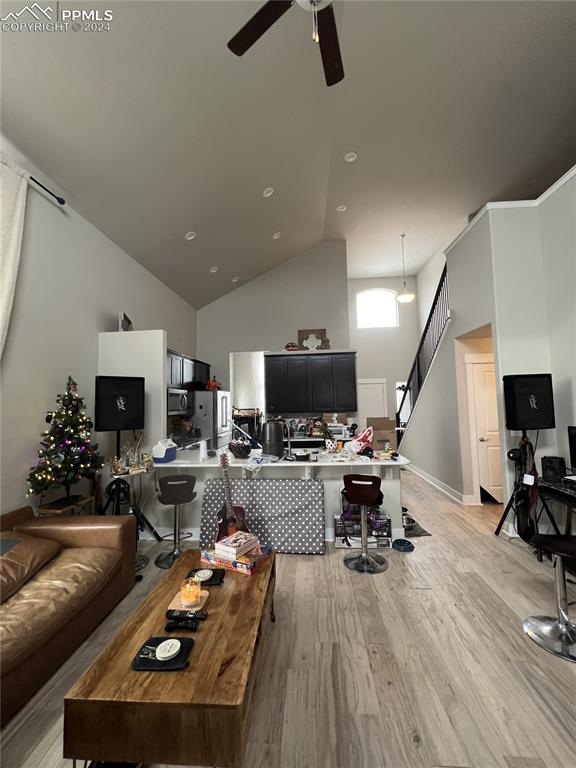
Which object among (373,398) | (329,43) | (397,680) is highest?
(329,43)

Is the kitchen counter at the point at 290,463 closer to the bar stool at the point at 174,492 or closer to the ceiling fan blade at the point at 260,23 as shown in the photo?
the bar stool at the point at 174,492

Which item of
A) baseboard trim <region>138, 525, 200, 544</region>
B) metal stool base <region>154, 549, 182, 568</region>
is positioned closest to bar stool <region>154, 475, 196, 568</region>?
metal stool base <region>154, 549, 182, 568</region>

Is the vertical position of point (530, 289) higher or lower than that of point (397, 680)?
higher

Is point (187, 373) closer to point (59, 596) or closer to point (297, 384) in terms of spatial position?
point (297, 384)

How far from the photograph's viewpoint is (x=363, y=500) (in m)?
2.74

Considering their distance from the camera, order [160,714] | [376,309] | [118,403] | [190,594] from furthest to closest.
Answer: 1. [376,309]
2. [118,403]
3. [190,594]
4. [160,714]

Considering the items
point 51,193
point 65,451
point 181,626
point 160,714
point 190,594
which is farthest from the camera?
point 51,193

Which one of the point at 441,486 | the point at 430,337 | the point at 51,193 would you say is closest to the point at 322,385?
the point at 430,337

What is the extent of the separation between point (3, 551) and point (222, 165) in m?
4.16

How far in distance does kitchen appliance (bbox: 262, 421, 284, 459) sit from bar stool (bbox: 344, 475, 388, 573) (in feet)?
2.98

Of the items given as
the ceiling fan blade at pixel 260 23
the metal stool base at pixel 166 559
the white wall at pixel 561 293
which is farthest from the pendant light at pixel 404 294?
the metal stool base at pixel 166 559

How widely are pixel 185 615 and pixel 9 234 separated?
3.13m

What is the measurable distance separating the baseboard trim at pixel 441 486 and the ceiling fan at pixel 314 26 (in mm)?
5127

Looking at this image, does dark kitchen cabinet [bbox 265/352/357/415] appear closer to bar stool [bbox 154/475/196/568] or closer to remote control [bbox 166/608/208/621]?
bar stool [bbox 154/475/196/568]
